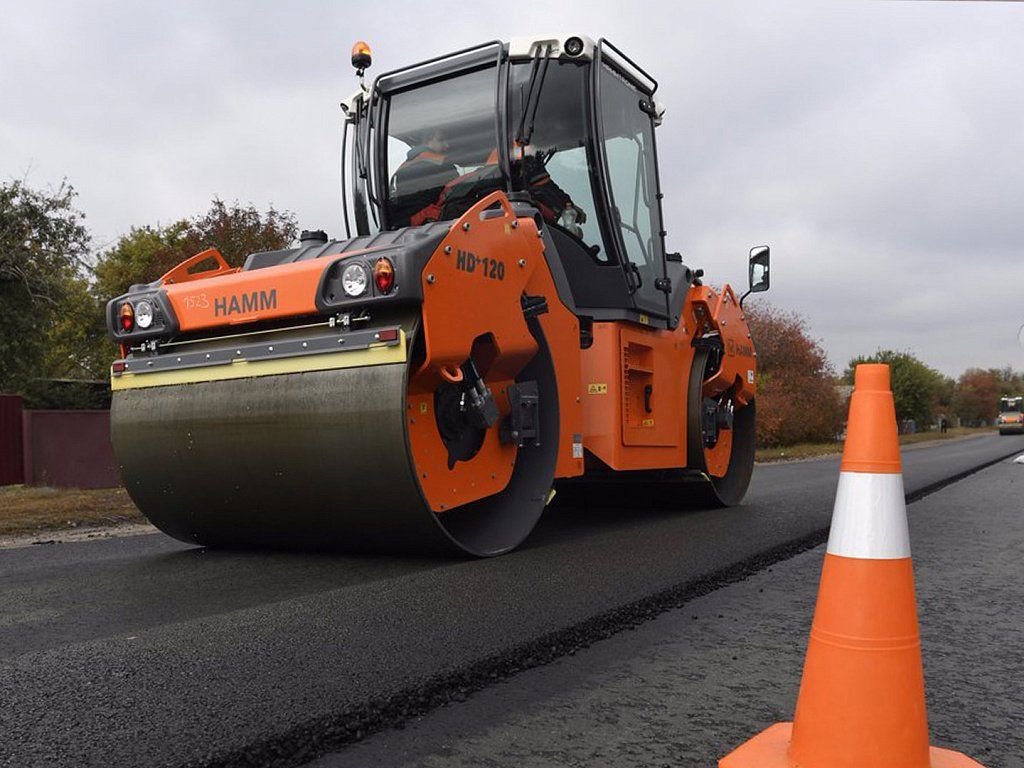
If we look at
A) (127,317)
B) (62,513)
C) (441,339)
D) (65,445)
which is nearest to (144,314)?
(127,317)

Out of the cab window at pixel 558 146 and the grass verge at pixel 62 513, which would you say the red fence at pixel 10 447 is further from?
the cab window at pixel 558 146

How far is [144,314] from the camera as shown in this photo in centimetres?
443

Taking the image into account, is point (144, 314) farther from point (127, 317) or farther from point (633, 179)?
point (633, 179)

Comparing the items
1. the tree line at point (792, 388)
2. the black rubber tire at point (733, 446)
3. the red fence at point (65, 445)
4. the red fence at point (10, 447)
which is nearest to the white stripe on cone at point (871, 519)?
the black rubber tire at point (733, 446)

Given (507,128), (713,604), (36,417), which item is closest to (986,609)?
(713,604)

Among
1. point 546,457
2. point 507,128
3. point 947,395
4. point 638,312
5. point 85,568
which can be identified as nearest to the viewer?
point 85,568

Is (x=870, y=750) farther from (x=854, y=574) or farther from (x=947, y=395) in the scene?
(x=947, y=395)

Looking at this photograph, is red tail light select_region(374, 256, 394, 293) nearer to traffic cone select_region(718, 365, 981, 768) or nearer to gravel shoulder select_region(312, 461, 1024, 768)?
gravel shoulder select_region(312, 461, 1024, 768)

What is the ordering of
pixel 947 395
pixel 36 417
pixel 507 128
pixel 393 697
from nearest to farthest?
pixel 393 697 → pixel 507 128 → pixel 36 417 → pixel 947 395

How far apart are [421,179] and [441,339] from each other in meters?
2.32

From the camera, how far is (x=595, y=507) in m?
7.38

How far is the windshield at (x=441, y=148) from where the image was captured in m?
5.52

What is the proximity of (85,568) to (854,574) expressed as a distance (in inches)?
143

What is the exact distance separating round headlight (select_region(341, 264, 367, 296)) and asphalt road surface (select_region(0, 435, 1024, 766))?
124cm
